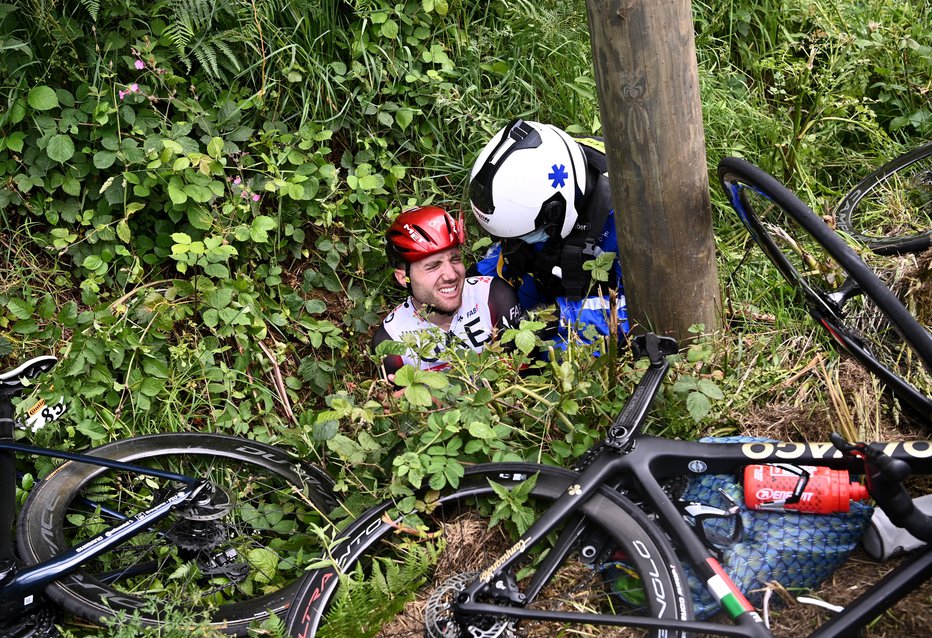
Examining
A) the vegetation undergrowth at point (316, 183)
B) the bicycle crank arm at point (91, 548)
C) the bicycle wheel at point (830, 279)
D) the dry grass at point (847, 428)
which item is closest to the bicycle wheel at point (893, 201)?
the vegetation undergrowth at point (316, 183)

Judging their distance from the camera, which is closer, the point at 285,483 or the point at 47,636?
the point at 47,636

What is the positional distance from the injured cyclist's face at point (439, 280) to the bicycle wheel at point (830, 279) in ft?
4.82

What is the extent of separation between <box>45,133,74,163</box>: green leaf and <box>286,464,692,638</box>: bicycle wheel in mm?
2530

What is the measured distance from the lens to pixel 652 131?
284 cm

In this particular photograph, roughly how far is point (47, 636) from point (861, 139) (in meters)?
5.07

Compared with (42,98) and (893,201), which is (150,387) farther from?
(893,201)

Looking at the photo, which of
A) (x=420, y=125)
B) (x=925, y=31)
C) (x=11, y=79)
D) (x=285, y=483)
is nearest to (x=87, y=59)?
(x=11, y=79)

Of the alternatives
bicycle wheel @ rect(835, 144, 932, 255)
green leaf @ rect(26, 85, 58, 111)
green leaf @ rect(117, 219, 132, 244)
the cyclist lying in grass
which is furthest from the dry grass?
green leaf @ rect(26, 85, 58, 111)

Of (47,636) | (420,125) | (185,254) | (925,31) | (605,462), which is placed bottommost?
(47,636)

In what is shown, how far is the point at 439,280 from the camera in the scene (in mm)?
4121

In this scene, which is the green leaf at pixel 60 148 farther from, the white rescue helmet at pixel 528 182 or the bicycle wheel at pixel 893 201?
the bicycle wheel at pixel 893 201

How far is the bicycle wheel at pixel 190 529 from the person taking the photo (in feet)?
10.3

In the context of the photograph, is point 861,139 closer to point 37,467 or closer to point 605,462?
point 605,462

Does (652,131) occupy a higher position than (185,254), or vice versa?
(652,131)
